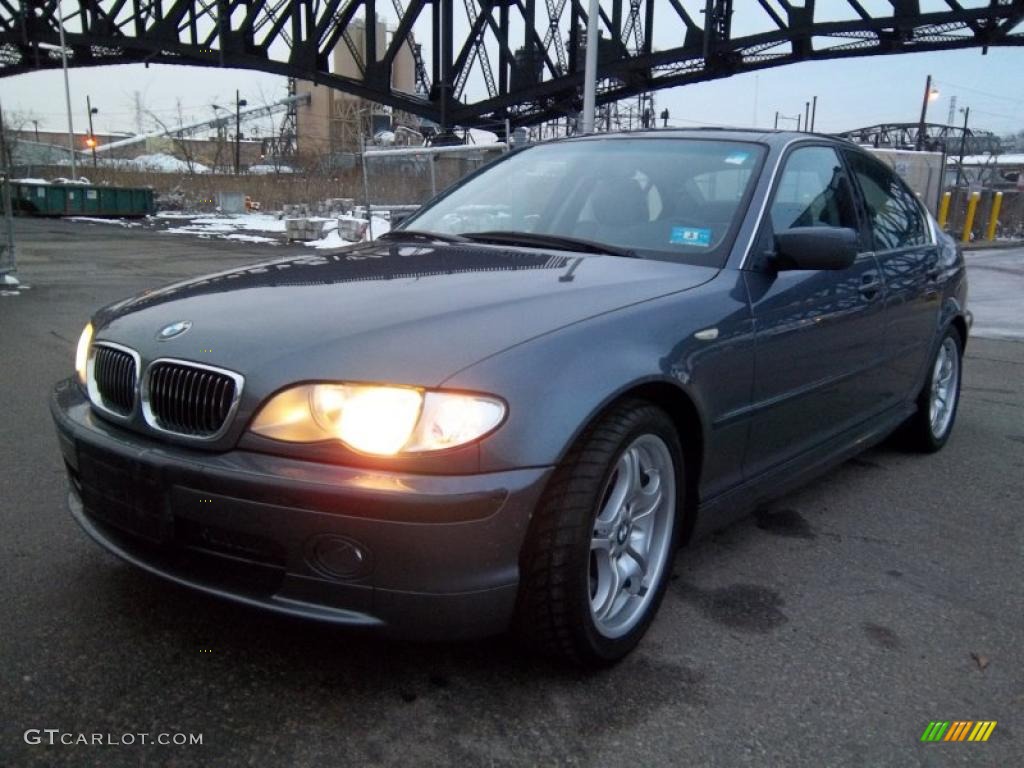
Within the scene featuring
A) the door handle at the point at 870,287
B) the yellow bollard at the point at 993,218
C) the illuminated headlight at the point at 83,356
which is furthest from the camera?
the yellow bollard at the point at 993,218

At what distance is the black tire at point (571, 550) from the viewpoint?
2.16 m

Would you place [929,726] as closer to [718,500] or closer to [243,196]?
[718,500]

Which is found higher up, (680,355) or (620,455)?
(680,355)

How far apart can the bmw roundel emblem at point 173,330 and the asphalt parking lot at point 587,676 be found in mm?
758

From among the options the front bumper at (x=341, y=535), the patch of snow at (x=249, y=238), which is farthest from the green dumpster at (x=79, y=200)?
the front bumper at (x=341, y=535)

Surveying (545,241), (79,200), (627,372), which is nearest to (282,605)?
(627,372)

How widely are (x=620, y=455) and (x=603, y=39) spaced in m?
27.9

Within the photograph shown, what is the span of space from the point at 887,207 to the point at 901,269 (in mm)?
385

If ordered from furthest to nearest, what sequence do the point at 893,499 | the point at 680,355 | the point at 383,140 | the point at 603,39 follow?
the point at 383,140 → the point at 603,39 → the point at 893,499 → the point at 680,355

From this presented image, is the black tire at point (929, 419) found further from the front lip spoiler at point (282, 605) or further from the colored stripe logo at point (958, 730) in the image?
the front lip spoiler at point (282, 605)

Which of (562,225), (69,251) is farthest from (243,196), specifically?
Result: (562,225)

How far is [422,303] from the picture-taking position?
7.87 ft

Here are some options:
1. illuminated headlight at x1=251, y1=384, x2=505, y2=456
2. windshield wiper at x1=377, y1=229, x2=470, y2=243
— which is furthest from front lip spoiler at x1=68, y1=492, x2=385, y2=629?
windshield wiper at x1=377, y1=229, x2=470, y2=243

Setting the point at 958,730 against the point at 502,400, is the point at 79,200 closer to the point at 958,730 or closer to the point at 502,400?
the point at 502,400
